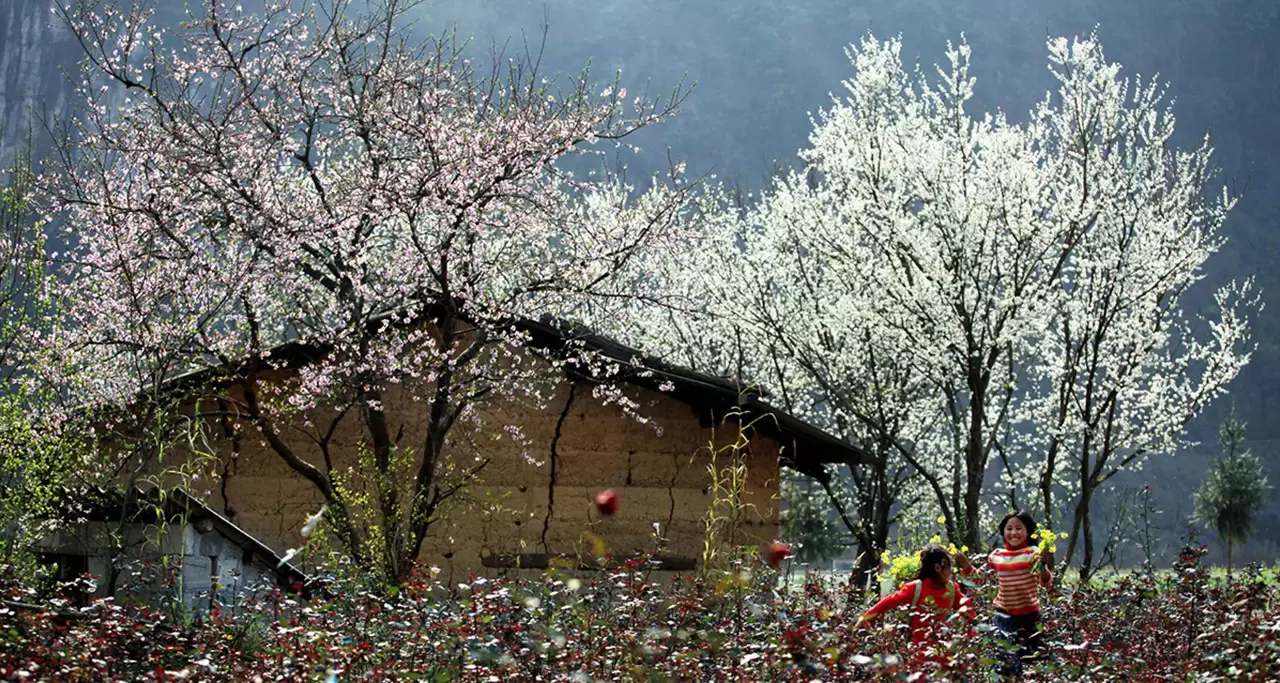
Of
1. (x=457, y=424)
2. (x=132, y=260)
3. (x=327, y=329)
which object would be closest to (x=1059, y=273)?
(x=457, y=424)

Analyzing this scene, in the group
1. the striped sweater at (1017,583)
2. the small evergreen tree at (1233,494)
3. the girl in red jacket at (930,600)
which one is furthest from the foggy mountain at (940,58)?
the girl in red jacket at (930,600)

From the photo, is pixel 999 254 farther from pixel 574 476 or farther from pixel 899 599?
pixel 899 599

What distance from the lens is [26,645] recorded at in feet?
18.6

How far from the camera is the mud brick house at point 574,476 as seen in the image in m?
13.2

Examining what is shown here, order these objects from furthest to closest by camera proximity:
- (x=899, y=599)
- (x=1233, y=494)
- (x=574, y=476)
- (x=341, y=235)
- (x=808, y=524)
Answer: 1. (x=1233, y=494)
2. (x=808, y=524)
3. (x=574, y=476)
4. (x=341, y=235)
5. (x=899, y=599)

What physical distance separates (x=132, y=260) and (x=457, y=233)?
270cm

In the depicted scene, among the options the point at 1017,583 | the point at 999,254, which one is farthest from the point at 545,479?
the point at 999,254

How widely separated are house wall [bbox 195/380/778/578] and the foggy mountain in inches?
3301

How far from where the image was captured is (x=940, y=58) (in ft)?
356

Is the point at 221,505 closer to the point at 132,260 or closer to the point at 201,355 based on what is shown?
the point at 201,355

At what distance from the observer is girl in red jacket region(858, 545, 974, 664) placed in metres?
7.23

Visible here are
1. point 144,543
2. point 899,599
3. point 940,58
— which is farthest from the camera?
point 940,58

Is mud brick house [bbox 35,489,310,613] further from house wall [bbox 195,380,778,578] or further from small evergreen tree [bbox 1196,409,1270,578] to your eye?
small evergreen tree [bbox 1196,409,1270,578]

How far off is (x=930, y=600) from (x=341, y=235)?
6.59 m
